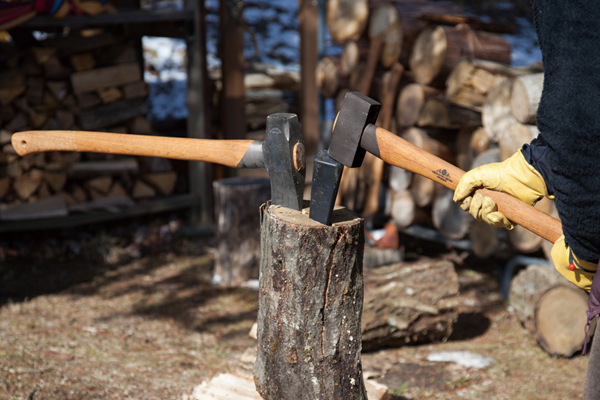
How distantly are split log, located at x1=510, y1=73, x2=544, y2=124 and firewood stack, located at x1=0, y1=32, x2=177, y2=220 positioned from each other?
11.9 ft

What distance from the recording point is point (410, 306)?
333cm

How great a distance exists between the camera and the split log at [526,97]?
3312 mm

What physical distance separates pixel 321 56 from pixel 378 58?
1162 mm

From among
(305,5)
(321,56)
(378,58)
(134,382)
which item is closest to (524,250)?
(378,58)

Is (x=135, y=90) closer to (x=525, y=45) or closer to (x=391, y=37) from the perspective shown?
(x=391, y=37)

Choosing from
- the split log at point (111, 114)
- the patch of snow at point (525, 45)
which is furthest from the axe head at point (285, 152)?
the patch of snow at point (525, 45)

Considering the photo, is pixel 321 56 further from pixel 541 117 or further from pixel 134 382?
pixel 541 117

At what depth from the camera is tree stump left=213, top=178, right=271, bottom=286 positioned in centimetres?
448

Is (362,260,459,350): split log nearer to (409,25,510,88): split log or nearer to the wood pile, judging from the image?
(409,25,510,88): split log

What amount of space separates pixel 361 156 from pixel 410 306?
5.51 ft

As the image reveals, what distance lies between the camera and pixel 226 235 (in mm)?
4539

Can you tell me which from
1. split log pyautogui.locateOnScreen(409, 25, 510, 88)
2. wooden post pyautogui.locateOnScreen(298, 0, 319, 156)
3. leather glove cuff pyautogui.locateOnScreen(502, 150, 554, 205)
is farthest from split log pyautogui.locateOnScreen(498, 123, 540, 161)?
wooden post pyautogui.locateOnScreen(298, 0, 319, 156)

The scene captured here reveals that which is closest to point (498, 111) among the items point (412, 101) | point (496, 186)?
point (412, 101)

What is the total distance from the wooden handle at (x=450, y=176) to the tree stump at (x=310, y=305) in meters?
0.32
